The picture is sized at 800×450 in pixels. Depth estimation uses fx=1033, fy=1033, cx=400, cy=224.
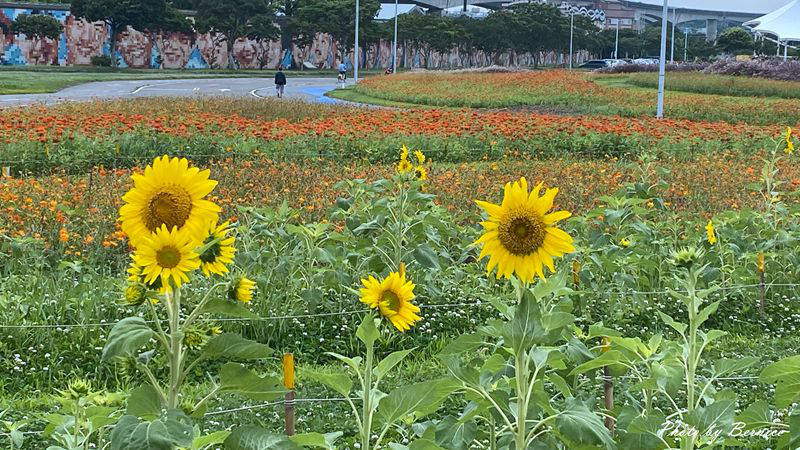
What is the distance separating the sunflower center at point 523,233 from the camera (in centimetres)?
203

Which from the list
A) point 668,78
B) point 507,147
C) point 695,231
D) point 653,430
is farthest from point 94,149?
point 668,78

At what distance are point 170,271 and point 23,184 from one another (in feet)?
24.0

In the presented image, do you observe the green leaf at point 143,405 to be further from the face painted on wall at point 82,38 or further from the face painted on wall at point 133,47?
the face painted on wall at point 133,47

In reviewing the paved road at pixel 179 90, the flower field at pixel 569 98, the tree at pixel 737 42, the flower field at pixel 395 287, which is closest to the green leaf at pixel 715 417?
the flower field at pixel 395 287

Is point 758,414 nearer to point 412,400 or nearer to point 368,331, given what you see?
point 412,400

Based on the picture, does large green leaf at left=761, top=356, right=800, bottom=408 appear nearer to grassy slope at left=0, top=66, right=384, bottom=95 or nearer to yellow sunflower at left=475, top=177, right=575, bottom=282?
yellow sunflower at left=475, top=177, right=575, bottom=282

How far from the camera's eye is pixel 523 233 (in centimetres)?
204

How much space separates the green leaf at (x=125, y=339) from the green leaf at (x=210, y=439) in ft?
0.72

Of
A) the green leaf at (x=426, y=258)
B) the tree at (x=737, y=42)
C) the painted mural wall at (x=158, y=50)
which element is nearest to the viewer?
the green leaf at (x=426, y=258)

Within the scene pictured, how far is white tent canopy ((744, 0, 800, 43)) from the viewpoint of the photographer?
69.9m

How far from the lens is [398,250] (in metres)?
5.58

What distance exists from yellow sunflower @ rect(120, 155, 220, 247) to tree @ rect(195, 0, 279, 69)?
180 feet

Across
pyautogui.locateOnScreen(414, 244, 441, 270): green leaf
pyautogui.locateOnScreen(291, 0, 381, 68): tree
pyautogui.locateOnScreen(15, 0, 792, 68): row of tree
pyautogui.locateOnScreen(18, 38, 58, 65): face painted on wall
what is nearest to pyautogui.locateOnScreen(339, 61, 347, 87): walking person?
pyautogui.locateOnScreen(15, 0, 792, 68): row of tree

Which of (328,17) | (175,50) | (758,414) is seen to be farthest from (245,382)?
(328,17)
